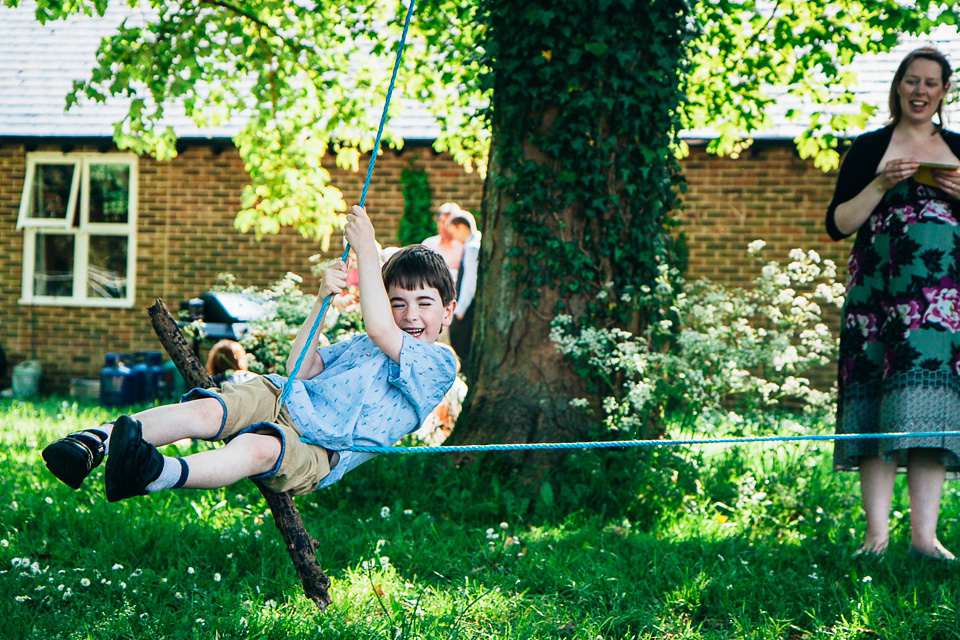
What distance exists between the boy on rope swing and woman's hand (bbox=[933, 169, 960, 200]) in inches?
80.9

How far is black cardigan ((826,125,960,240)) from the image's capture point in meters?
3.82

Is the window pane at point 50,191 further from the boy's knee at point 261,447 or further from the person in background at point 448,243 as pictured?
the boy's knee at point 261,447

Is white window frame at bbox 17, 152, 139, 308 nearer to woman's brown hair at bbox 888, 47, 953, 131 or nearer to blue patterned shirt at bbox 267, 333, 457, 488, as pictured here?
blue patterned shirt at bbox 267, 333, 457, 488

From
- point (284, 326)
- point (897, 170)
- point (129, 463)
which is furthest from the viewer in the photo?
point (284, 326)

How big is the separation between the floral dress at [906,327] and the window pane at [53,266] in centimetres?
954

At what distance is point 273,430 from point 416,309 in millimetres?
663

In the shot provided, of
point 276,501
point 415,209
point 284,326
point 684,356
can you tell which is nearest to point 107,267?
point 415,209

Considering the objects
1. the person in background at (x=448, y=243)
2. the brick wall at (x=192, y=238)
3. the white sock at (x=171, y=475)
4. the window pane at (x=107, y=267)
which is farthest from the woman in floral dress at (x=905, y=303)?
the window pane at (x=107, y=267)

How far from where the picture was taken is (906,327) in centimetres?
366

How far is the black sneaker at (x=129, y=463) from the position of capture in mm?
2264

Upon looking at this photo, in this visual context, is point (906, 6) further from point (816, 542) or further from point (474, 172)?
point (474, 172)

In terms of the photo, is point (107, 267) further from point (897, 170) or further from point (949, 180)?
point (949, 180)

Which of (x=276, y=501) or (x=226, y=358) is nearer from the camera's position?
(x=276, y=501)

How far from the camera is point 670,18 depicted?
15.6 ft
